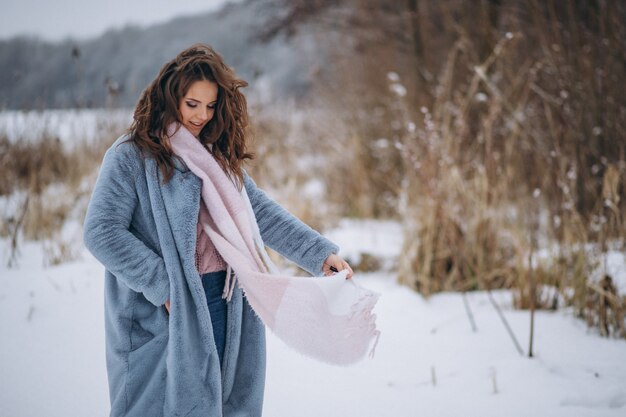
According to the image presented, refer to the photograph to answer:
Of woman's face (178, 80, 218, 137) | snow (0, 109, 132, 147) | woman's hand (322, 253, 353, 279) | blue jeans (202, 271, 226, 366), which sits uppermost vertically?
snow (0, 109, 132, 147)

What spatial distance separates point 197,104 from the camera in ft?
4.44

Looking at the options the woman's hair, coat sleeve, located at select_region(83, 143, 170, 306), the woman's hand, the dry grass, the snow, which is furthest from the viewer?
the snow

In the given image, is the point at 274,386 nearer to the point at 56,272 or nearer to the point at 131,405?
the point at 131,405

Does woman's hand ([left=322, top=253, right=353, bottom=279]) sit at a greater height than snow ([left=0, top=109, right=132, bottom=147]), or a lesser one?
lesser

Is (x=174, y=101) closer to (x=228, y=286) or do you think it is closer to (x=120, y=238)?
(x=120, y=238)

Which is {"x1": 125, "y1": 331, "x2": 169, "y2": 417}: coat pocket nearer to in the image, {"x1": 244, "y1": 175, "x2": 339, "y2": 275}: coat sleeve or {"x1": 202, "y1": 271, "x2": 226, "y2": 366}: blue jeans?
{"x1": 202, "y1": 271, "x2": 226, "y2": 366}: blue jeans

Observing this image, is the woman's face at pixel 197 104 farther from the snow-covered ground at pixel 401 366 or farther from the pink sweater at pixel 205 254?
the snow-covered ground at pixel 401 366

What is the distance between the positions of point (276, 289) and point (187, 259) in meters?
0.28

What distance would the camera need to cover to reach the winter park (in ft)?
4.20

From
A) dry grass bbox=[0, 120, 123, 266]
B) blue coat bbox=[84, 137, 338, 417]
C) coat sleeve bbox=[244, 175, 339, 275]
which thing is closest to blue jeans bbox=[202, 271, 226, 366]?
blue coat bbox=[84, 137, 338, 417]

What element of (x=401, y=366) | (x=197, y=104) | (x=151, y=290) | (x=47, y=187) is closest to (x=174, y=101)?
(x=197, y=104)

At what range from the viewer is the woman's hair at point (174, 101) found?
130 centimetres

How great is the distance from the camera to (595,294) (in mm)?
2609

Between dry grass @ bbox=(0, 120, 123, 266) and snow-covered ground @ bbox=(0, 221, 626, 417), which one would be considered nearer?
snow-covered ground @ bbox=(0, 221, 626, 417)
